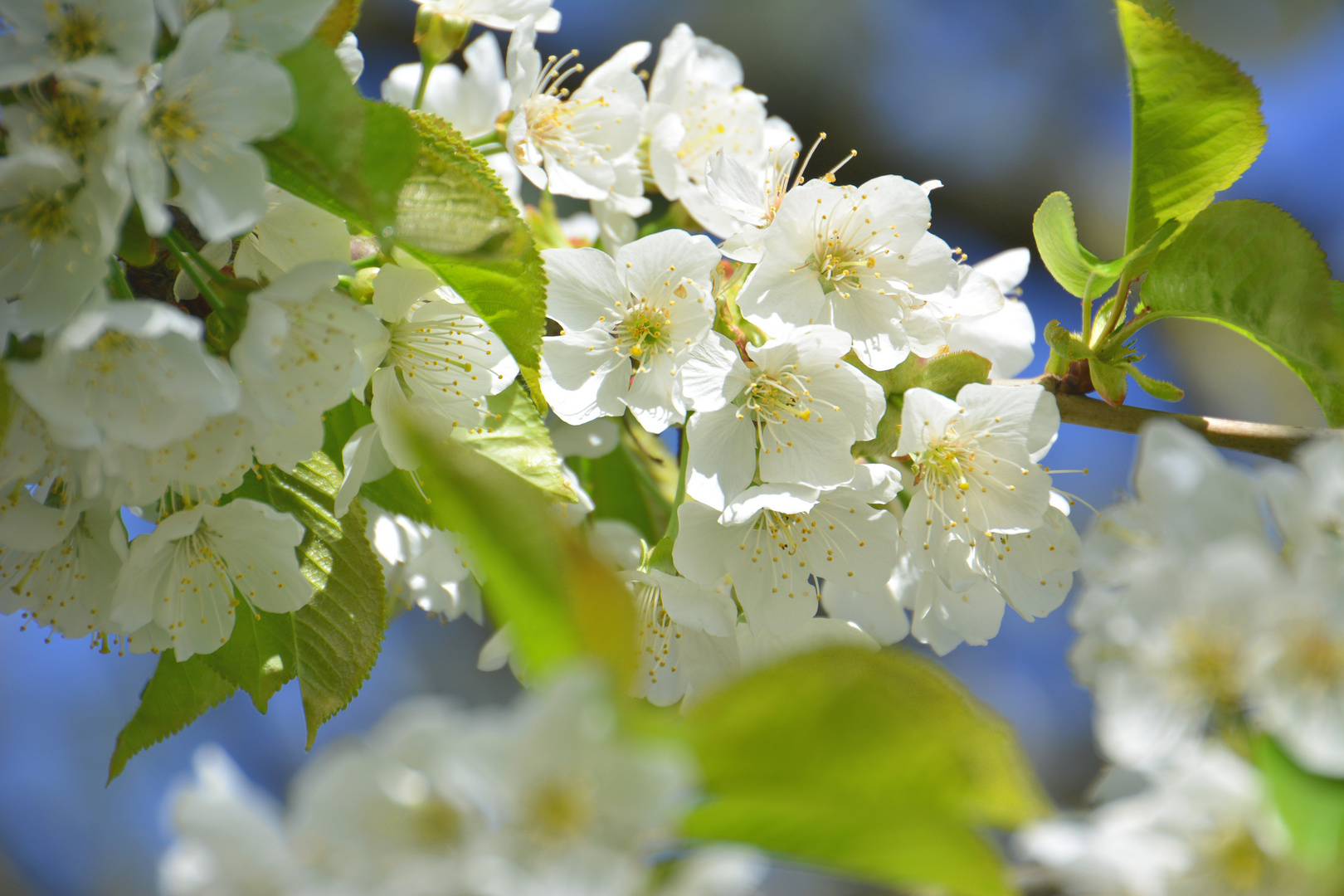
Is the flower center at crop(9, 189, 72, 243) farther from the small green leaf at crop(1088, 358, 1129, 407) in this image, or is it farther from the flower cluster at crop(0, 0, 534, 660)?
the small green leaf at crop(1088, 358, 1129, 407)

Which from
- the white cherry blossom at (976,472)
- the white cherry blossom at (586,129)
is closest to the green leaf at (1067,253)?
the white cherry blossom at (976,472)

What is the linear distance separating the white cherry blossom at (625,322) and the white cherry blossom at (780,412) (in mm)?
53

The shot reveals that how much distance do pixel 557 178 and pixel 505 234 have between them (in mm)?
392

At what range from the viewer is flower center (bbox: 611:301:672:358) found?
3.29 ft

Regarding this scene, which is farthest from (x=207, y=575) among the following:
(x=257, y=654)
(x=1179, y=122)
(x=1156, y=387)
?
(x=1179, y=122)

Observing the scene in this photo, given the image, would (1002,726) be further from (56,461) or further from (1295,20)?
(1295,20)

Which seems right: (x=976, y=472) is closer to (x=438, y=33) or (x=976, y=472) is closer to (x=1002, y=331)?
(x=1002, y=331)

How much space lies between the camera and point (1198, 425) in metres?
0.90

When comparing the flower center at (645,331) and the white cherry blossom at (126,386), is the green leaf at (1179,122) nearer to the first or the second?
the flower center at (645,331)

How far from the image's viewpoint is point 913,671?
518 millimetres

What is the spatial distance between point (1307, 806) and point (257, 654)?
91 centimetres

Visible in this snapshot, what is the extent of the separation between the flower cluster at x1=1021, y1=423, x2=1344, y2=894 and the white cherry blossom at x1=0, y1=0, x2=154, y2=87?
741 mm

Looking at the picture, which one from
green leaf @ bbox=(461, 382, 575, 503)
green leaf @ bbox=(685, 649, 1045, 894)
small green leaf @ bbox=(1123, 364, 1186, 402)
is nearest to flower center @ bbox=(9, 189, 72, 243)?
green leaf @ bbox=(461, 382, 575, 503)

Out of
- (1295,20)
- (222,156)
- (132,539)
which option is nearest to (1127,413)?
(222,156)
